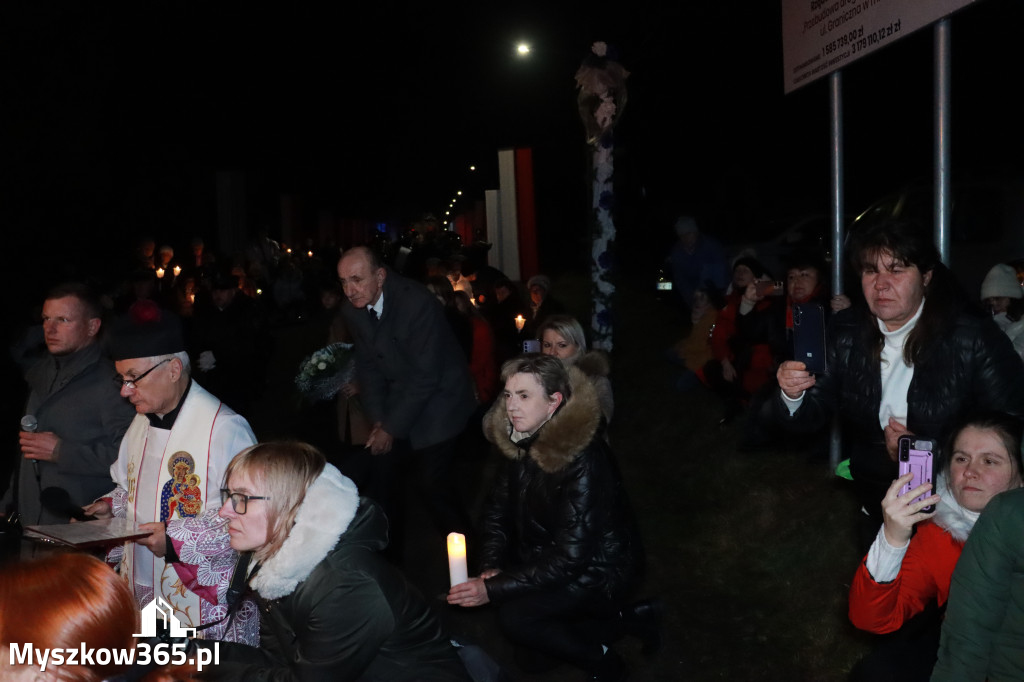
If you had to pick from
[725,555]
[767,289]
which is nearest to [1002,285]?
[767,289]

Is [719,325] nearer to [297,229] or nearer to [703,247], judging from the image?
[703,247]

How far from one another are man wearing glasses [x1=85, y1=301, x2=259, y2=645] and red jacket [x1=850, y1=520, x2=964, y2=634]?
90.0 inches

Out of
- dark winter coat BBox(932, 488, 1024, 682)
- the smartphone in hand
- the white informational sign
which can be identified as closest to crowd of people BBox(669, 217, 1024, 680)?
dark winter coat BBox(932, 488, 1024, 682)

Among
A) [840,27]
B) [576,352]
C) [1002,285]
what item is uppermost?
[840,27]

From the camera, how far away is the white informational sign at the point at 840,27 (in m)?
5.44

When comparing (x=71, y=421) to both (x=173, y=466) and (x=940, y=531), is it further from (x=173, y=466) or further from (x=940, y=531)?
(x=940, y=531)

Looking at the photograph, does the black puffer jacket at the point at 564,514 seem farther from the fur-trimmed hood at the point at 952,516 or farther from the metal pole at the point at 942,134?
the metal pole at the point at 942,134

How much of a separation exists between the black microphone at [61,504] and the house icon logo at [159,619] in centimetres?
67

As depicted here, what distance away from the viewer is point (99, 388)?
4848 mm

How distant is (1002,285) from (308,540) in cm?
610

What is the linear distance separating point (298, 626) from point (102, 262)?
2095 cm

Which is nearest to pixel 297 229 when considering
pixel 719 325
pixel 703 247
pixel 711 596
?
pixel 703 247

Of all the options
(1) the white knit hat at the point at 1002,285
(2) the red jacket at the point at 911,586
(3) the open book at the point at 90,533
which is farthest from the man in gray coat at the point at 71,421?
(1) the white knit hat at the point at 1002,285

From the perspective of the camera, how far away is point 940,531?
139 inches
